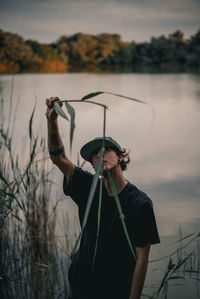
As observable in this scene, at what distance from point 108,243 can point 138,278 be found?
0.18 meters

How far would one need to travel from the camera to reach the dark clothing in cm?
121

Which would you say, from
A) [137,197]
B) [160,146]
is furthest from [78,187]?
[160,146]

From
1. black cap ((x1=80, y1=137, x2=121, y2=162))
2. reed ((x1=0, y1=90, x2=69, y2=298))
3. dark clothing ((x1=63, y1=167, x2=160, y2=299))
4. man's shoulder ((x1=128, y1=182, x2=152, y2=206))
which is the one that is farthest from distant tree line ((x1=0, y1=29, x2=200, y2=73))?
man's shoulder ((x1=128, y1=182, x2=152, y2=206))

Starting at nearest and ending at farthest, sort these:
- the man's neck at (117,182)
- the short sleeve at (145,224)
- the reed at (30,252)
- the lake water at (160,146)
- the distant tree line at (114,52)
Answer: the short sleeve at (145,224) < the man's neck at (117,182) < the reed at (30,252) < the lake water at (160,146) < the distant tree line at (114,52)

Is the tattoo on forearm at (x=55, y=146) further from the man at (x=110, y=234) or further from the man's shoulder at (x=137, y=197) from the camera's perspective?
the man's shoulder at (x=137, y=197)

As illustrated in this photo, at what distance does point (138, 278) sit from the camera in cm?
123

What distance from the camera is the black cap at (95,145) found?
133 cm

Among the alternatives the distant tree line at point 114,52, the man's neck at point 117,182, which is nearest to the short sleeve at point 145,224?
the man's neck at point 117,182

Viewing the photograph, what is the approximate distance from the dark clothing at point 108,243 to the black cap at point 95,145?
0.31 feet

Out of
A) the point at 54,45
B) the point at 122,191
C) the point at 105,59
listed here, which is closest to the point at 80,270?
the point at 122,191

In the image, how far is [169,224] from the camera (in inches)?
162

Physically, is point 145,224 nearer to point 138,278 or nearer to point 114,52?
point 138,278

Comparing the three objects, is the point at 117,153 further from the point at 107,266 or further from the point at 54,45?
the point at 54,45

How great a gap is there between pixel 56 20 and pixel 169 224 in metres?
21.7
